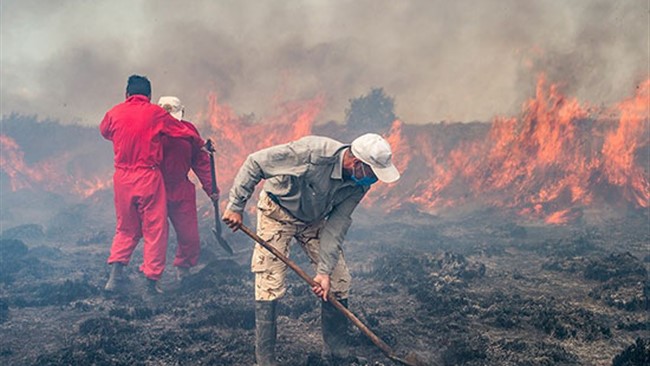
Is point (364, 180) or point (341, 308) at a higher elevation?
point (364, 180)

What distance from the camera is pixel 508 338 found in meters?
5.55

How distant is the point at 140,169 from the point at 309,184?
150 inches

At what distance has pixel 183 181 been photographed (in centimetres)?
771

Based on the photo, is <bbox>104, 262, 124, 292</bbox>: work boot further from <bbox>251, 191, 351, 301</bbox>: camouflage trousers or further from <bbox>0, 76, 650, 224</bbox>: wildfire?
<bbox>0, 76, 650, 224</bbox>: wildfire

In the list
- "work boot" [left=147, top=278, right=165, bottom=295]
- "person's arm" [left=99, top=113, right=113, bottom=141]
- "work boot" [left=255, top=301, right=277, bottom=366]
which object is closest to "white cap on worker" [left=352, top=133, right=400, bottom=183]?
"work boot" [left=255, top=301, right=277, bottom=366]

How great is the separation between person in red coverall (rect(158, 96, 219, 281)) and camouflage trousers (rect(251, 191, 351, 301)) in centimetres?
320

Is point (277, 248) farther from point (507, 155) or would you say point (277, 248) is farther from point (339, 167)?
point (507, 155)

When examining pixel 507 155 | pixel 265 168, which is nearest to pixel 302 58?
pixel 507 155

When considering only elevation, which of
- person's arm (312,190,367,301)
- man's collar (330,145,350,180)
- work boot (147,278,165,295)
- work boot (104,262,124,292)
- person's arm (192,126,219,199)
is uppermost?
person's arm (192,126,219,199)

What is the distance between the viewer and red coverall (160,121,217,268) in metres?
7.43

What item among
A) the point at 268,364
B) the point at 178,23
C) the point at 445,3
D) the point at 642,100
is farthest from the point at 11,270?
the point at 642,100

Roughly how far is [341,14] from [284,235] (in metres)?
16.1

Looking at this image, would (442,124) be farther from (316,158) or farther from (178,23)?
(316,158)

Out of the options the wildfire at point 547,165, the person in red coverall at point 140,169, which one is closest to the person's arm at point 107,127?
the person in red coverall at point 140,169
